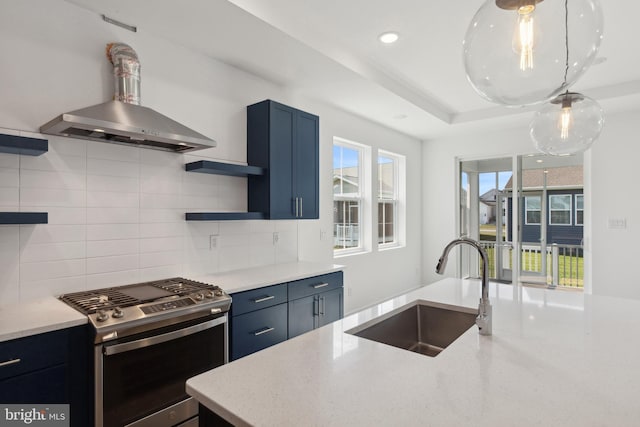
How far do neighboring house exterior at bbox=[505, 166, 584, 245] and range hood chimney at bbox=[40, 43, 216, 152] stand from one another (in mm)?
4831

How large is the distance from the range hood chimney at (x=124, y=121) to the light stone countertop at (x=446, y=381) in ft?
4.80

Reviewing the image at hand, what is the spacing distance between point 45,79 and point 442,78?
339cm

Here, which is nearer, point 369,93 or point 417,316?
point 417,316

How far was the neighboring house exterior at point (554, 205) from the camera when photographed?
196 inches

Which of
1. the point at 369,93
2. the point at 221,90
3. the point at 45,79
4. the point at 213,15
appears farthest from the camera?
the point at 369,93

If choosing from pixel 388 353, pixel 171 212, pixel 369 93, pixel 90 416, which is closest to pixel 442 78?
pixel 369 93

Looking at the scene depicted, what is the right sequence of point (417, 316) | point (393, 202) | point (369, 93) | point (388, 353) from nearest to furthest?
point (388, 353), point (417, 316), point (369, 93), point (393, 202)

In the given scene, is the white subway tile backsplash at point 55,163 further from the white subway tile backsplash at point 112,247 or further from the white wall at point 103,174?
the white subway tile backsplash at point 112,247

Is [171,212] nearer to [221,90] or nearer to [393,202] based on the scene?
[221,90]

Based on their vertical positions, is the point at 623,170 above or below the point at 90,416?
above

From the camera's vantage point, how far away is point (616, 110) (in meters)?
4.32

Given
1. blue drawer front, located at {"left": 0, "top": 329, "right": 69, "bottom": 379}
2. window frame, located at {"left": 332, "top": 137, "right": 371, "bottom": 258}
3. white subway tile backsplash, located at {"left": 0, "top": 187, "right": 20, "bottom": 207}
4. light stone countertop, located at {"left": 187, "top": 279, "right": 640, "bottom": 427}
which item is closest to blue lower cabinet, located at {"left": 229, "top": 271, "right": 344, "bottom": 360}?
blue drawer front, located at {"left": 0, "top": 329, "right": 69, "bottom": 379}

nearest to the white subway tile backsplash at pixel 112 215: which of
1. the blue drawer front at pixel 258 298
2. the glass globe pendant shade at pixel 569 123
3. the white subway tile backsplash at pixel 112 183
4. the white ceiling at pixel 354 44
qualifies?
the white subway tile backsplash at pixel 112 183

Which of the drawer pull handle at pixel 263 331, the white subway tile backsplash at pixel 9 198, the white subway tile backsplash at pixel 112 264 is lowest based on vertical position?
the drawer pull handle at pixel 263 331
